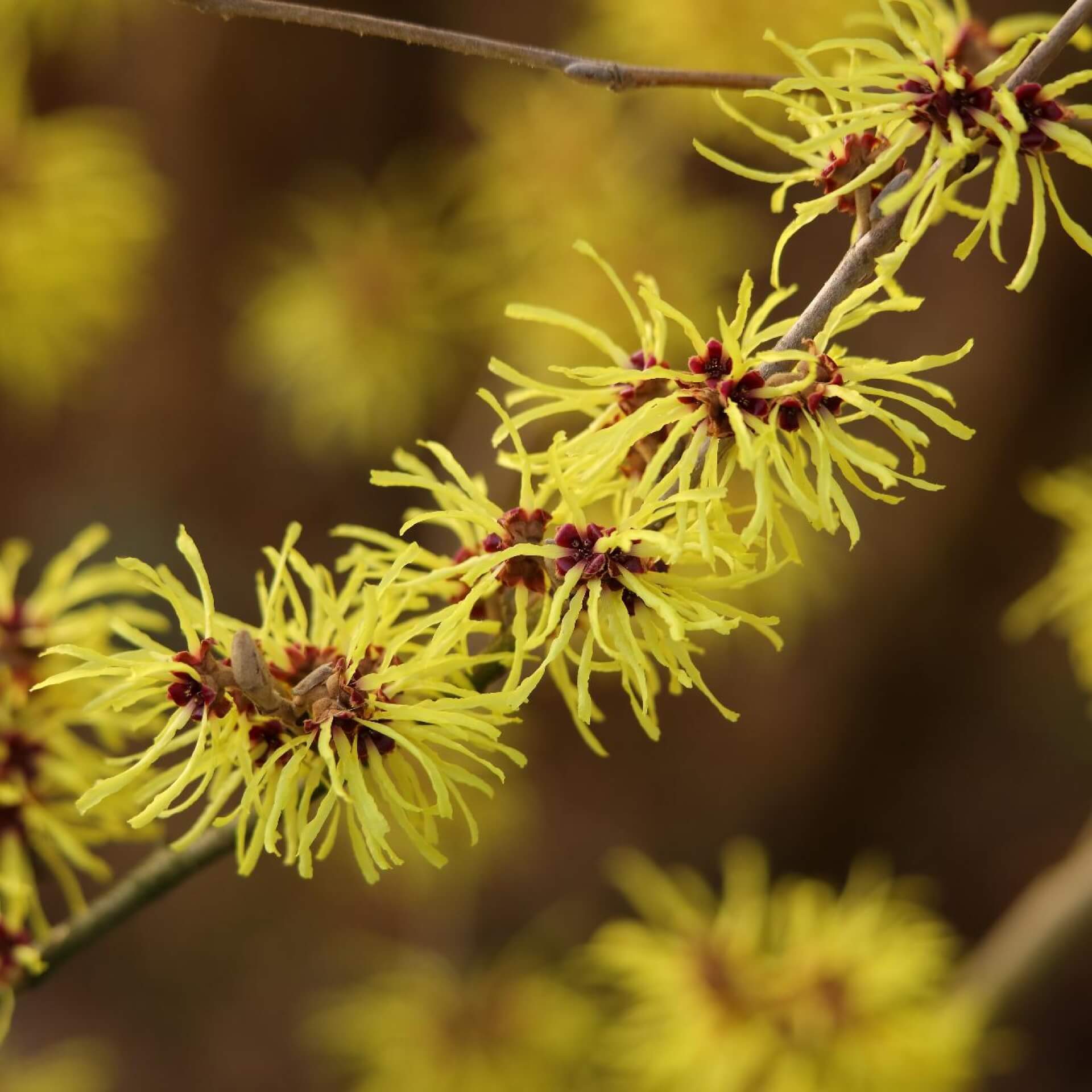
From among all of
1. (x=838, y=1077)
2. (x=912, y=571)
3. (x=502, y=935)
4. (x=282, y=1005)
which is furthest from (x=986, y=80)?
(x=282, y=1005)

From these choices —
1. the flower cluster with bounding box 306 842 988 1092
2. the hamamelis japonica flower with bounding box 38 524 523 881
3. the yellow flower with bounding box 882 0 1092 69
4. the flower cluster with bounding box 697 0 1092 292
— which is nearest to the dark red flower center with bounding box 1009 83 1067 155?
the flower cluster with bounding box 697 0 1092 292

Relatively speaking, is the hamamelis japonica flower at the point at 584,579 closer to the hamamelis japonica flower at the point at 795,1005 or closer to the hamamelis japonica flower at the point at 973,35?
the hamamelis japonica flower at the point at 973,35

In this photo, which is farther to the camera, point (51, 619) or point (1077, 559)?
point (1077, 559)

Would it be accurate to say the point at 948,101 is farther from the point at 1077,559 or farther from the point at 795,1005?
the point at 795,1005

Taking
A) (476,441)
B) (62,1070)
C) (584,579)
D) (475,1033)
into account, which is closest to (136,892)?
(584,579)

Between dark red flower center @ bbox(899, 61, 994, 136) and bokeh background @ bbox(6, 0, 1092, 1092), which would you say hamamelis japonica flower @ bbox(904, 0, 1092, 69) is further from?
bokeh background @ bbox(6, 0, 1092, 1092)

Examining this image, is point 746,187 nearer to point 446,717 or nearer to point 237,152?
point 237,152
